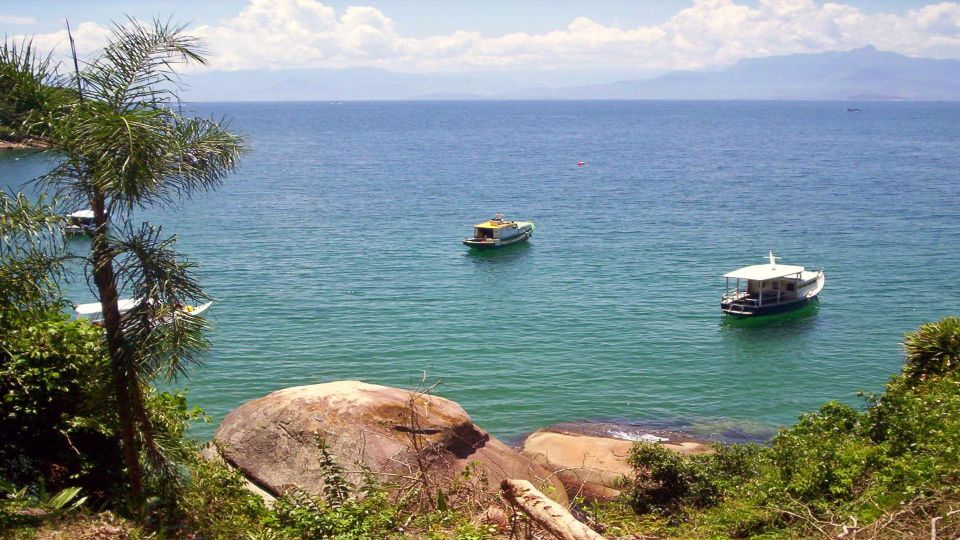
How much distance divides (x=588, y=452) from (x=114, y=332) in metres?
17.0

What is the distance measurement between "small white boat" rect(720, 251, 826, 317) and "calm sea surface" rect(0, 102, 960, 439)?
2.40ft

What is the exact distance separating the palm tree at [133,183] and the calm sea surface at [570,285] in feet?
2.97

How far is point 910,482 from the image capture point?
37.3 feet

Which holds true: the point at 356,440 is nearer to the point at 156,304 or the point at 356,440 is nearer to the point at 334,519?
the point at 334,519

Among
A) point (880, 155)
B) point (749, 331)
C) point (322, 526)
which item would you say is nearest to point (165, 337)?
point (322, 526)

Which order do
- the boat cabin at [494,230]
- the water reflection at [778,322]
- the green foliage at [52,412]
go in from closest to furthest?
1. the green foliage at [52,412]
2. the water reflection at [778,322]
3. the boat cabin at [494,230]

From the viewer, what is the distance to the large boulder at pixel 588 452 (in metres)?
20.9

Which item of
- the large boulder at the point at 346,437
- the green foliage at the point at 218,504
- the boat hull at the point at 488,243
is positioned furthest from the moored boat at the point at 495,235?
the green foliage at the point at 218,504

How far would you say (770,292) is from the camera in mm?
40500

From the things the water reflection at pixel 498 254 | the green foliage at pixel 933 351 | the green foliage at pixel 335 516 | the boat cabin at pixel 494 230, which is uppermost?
the green foliage at pixel 933 351

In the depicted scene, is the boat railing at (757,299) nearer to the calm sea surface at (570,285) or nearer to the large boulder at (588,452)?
the calm sea surface at (570,285)

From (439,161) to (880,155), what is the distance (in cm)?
5696

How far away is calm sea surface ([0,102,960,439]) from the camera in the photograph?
31656mm

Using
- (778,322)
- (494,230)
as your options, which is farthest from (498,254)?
(778,322)
